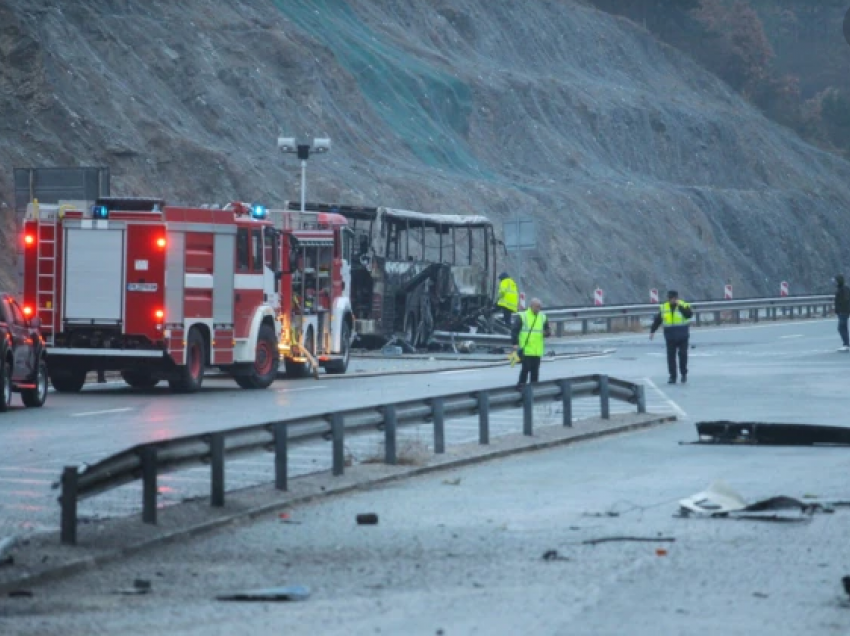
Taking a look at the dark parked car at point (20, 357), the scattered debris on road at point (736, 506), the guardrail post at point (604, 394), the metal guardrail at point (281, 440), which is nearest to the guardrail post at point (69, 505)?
the metal guardrail at point (281, 440)

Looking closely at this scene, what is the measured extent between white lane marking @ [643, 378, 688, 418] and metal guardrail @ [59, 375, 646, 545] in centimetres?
280

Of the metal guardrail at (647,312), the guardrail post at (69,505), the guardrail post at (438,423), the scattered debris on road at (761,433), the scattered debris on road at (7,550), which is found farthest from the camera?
the metal guardrail at (647,312)

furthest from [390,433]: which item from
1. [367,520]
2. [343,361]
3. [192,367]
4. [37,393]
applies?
[343,361]

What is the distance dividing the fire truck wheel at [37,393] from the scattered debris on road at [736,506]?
44.4ft

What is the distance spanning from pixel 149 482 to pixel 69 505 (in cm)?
103

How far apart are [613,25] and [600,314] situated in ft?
146

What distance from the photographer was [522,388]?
19922mm

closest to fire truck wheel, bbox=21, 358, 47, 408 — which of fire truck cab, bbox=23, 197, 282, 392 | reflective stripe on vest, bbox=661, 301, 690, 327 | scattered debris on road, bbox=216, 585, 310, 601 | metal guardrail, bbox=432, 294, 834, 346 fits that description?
fire truck cab, bbox=23, 197, 282, 392

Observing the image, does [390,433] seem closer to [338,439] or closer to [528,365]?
[338,439]

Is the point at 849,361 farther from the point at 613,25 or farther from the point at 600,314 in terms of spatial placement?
the point at 613,25

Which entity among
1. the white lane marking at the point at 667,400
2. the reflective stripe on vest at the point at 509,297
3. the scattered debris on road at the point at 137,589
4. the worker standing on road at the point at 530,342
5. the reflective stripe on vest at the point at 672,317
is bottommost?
the scattered debris on road at the point at 137,589

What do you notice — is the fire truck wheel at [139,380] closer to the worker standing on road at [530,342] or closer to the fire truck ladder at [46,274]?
the fire truck ladder at [46,274]

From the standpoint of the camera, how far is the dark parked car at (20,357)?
935 inches

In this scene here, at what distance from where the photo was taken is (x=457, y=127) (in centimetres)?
7444
